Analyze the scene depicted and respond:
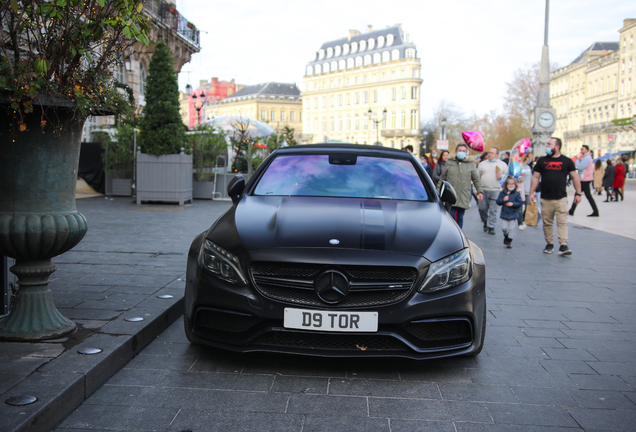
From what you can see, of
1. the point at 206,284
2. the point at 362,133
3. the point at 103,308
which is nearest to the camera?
the point at 206,284

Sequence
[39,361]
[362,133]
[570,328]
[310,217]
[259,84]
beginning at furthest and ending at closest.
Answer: [259,84] → [362,133] → [570,328] → [310,217] → [39,361]

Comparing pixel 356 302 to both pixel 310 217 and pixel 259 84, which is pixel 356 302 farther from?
pixel 259 84

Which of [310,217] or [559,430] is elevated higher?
[310,217]

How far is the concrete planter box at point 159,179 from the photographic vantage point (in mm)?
15695

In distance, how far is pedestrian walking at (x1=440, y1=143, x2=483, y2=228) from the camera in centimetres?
998

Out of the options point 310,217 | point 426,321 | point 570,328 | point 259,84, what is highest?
point 259,84

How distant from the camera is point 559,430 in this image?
117 inches

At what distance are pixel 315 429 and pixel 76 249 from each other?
5.71 metres

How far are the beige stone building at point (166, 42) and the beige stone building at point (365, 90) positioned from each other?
7784 centimetres

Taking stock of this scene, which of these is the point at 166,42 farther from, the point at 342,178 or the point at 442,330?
the point at 442,330

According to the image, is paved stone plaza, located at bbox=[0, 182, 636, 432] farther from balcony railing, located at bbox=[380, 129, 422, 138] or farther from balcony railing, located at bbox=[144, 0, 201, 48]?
balcony railing, located at bbox=[380, 129, 422, 138]

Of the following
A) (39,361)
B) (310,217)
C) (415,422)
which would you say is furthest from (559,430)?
(39,361)

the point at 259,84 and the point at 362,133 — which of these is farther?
the point at 259,84

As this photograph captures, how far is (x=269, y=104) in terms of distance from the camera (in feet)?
429
